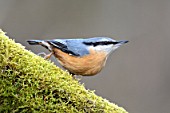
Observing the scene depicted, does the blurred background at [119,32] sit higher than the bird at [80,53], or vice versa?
the blurred background at [119,32]

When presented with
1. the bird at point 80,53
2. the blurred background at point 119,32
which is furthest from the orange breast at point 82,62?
the blurred background at point 119,32

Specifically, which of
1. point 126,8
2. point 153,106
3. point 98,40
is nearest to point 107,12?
point 126,8

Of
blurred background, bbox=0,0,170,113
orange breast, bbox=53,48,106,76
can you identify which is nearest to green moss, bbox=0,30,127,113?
orange breast, bbox=53,48,106,76

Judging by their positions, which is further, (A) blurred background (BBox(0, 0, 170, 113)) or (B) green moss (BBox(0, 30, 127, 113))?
(A) blurred background (BBox(0, 0, 170, 113))

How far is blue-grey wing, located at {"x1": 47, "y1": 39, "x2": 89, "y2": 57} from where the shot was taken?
3717mm

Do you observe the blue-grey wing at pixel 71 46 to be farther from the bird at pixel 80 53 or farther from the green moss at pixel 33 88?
the green moss at pixel 33 88

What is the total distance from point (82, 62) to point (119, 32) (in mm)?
6924

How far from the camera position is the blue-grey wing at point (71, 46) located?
372 centimetres

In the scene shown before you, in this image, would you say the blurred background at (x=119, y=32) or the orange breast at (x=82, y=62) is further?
the blurred background at (x=119, y=32)

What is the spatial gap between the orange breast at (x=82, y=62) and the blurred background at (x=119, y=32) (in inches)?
221

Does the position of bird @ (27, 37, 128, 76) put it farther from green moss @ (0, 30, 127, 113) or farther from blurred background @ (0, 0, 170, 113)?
blurred background @ (0, 0, 170, 113)

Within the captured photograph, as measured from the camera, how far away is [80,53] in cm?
377

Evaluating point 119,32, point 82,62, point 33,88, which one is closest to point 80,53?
point 82,62

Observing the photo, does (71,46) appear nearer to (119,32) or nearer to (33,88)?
(33,88)
